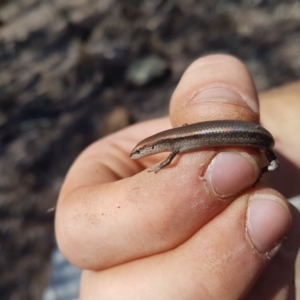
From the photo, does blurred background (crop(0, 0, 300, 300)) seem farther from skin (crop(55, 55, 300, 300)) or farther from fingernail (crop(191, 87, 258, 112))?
fingernail (crop(191, 87, 258, 112))

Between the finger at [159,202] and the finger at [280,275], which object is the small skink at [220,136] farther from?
the finger at [280,275]

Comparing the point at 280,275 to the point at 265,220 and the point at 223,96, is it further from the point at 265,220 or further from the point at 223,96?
the point at 223,96

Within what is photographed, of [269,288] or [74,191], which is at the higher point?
[74,191]

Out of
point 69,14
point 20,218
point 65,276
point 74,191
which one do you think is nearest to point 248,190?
point 74,191

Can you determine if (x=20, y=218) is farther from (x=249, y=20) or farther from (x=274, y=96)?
(x=249, y=20)

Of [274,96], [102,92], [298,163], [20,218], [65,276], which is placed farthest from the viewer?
[102,92]

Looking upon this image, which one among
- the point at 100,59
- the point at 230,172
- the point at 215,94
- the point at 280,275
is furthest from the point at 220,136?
the point at 100,59

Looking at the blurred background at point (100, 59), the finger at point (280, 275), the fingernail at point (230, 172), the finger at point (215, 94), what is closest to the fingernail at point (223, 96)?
the finger at point (215, 94)

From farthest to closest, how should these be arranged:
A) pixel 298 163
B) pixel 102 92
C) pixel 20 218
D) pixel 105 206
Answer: pixel 102 92 < pixel 20 218 < pixel 298 163 < pixel 105 206
